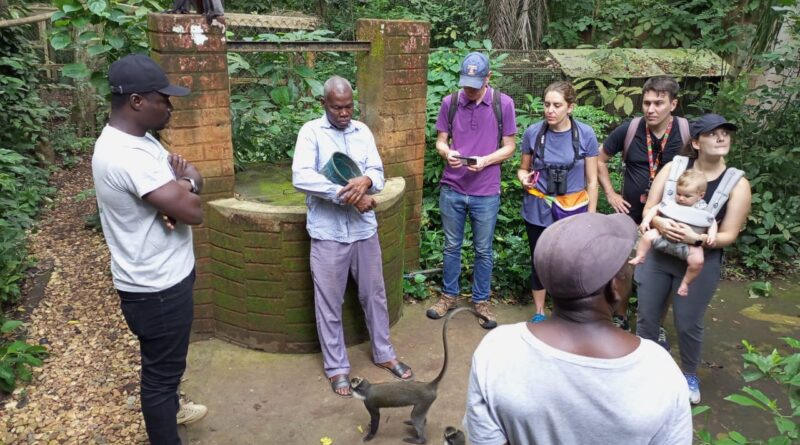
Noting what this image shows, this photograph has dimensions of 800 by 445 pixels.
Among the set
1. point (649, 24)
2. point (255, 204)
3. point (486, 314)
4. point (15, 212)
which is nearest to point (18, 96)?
point (15, 212)

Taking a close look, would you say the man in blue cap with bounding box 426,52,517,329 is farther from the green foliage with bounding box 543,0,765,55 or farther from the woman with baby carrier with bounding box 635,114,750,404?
the green foliage with bounding box 543,0,765,55

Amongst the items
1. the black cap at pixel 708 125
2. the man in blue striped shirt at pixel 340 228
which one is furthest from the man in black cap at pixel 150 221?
the black cap at pixel 708 125

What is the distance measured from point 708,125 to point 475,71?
1515 millimetres

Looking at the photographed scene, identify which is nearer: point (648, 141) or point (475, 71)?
point (648, 141)

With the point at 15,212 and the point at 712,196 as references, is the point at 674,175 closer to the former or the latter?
the point at 712,196

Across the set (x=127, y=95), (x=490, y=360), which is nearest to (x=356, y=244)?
(x=127, y=95)

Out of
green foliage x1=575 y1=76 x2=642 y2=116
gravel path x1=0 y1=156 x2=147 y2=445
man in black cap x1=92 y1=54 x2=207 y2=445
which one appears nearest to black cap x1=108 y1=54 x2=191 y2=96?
man in black cap x1=92 y1=54 x2=207 y2=445

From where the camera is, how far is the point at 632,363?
129cm

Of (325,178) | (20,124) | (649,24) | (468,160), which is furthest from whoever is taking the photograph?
(649,24)

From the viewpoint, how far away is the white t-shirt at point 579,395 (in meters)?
1.28

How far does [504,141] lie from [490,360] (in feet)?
9.75

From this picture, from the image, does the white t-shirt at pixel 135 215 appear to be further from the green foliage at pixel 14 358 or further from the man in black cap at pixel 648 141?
the man in black cap at pixel 648 141

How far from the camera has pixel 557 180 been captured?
386 centimetres

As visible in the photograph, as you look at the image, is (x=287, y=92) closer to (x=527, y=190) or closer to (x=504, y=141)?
(x=504, y=141)
